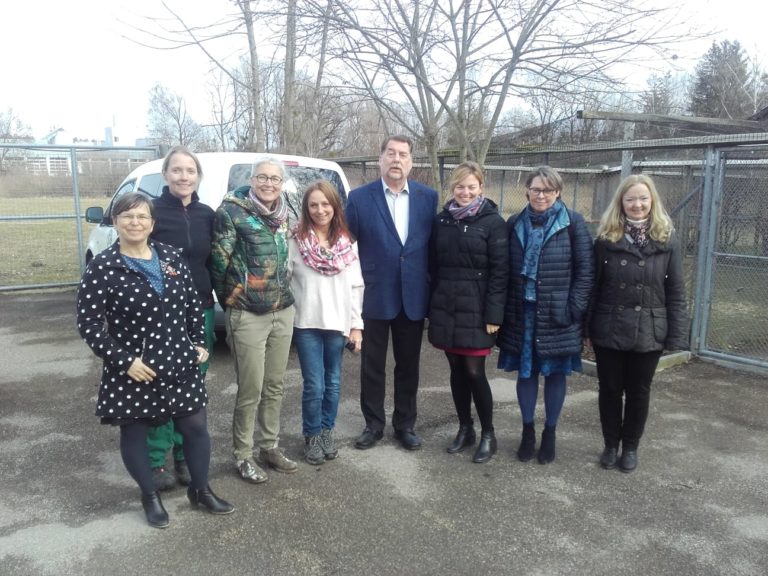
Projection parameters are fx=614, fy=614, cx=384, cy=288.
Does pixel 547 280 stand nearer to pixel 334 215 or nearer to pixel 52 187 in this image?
pixel 334 215

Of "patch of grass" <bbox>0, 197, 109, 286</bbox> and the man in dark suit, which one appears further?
"patch of grass" <bbox>0, 197, 109, 286</bbox>

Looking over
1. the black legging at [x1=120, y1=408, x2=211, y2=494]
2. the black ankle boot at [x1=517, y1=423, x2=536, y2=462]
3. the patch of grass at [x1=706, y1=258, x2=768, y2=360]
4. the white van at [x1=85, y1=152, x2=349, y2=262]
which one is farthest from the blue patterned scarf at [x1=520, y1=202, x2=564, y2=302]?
the patch of grass at [x1=706, y1=258, x2=768, y2=360]

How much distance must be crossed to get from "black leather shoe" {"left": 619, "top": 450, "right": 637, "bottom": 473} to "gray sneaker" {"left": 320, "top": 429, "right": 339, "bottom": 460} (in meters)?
1.80

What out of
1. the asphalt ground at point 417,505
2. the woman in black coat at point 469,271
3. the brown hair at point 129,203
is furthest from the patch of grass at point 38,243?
the woman in black coat at point 469,271

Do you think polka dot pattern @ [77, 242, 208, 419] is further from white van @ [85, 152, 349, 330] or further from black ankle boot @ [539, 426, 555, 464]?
black ankle boot @ [539, 426, 555, 464]

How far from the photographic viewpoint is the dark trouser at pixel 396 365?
4.02 m

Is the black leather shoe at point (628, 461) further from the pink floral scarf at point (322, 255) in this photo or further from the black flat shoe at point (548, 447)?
the pink floral scarf at point (322, 255)

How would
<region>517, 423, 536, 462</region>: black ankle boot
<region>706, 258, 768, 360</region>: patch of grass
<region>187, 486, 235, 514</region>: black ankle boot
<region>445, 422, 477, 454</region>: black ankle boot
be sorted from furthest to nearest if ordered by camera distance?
1. <region>706, 258, 768, 360</region>: patch of grass
2. <region>445, 422, 477, 454</region>: black ankle boot
3. <region>517, 423, 536, 462</region>: black ankle boot
4. <region>187, 486, 235, 514</region>: black ankle boot

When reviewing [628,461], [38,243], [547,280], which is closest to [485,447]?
[628,461]

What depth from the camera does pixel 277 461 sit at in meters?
3.77

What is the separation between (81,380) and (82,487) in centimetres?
222

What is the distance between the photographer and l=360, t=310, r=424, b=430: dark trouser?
4.02m

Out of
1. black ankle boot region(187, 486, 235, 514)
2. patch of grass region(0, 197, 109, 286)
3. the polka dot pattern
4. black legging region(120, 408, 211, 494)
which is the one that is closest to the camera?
the polka dot pattern

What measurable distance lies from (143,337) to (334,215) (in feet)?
4.38
